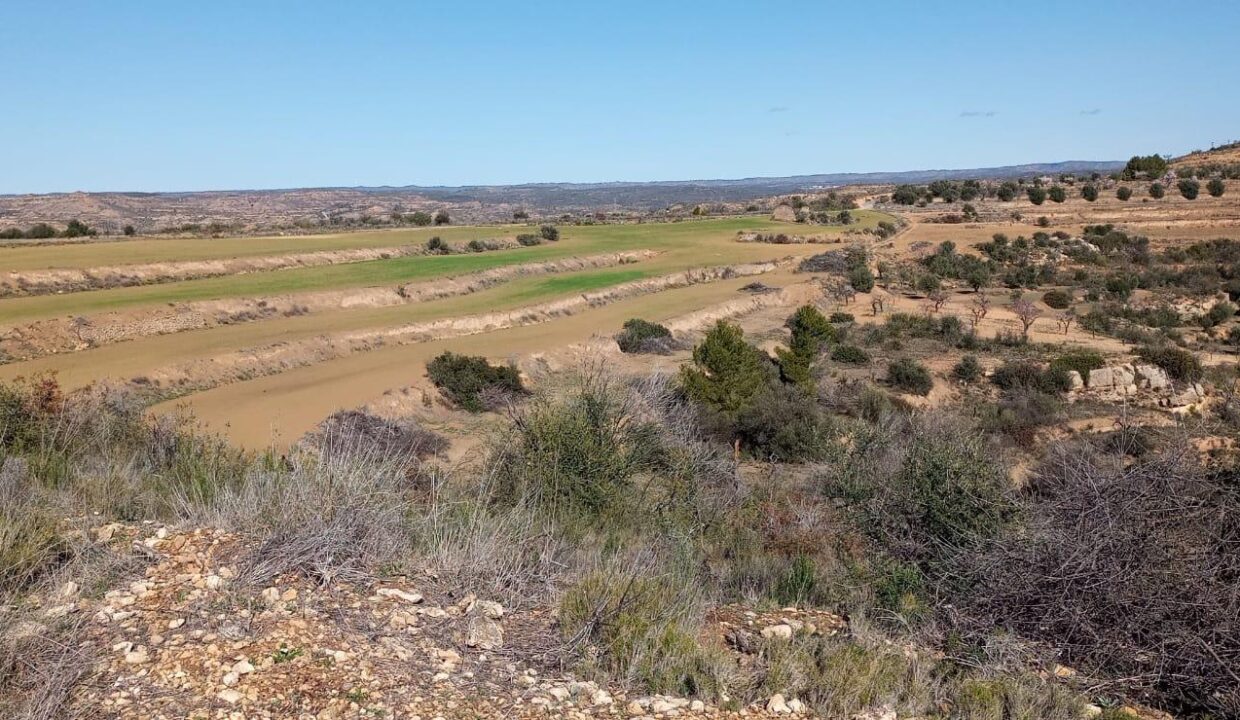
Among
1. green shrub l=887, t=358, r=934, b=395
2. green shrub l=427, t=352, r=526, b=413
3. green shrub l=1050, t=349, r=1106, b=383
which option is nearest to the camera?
green shrub l=427, t=352, r=526, b=413

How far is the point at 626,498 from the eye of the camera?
10.1 m

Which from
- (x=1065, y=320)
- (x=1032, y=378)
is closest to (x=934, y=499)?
(x=1032, y=378)

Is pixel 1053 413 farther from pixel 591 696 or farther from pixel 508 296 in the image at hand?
pixel 508 296

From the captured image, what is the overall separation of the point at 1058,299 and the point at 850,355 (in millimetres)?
15595

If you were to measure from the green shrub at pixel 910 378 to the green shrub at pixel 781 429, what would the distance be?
520cm

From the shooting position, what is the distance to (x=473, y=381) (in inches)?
830

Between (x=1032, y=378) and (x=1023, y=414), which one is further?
(x=1032, y=378)

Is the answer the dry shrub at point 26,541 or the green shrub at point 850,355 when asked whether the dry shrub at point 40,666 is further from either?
the green shrub at point 850,355

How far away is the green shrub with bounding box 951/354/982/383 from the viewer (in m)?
24.8

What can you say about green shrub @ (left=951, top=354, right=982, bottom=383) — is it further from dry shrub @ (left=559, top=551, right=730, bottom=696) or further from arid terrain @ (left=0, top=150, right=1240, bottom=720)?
dry shrub @ (left=559, top=551, right=730, bottom=696)

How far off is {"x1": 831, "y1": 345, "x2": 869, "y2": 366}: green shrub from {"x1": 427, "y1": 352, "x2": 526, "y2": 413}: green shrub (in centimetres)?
1141

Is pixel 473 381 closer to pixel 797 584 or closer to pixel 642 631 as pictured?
pixel 797 584

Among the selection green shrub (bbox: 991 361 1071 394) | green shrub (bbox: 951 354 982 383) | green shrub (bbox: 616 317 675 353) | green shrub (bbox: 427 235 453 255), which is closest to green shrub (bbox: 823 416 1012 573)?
green shrub (bbox: 991 361 1071 394)

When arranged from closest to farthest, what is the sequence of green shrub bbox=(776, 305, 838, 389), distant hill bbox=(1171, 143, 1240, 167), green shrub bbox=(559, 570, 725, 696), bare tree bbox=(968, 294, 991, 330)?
1. green shrub bbox=(559, 570, 725, 696)
2. green shrub bbox=(776, 305, 838, 389)
3. bare tree bbox=(968, 294, 991, 330)
4. distant hill bbox=(1171, 143, 1240, 167)
